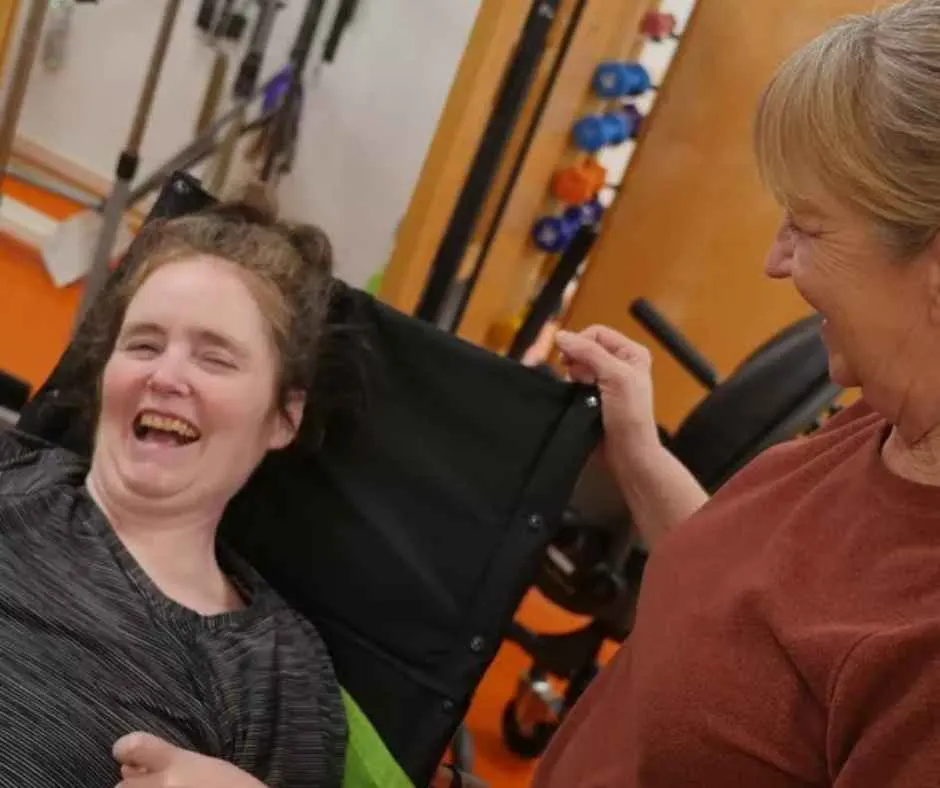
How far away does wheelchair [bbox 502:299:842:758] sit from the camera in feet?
5.02

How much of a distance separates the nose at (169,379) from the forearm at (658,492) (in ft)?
1.64

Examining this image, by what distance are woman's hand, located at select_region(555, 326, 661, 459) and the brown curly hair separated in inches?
12.4

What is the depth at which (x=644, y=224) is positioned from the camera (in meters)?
3.33

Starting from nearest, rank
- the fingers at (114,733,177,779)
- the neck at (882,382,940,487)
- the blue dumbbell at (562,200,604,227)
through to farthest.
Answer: the neck at (882,382,940,487)
the fingers at (114,733,177,779)
the blue dumbbell at (562,200,604,227)

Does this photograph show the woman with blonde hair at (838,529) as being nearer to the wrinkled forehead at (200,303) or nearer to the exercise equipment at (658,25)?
the wrinkled forehead at (200,303)

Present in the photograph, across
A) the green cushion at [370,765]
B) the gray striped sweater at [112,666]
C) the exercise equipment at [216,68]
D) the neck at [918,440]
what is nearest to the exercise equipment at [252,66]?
the exercise equipment at [216,68]

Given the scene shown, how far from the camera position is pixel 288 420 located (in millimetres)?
1406

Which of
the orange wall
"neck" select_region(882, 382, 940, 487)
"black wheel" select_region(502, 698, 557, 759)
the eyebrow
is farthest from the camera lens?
the orange wall

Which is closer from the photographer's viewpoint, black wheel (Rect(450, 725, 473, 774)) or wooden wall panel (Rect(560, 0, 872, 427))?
black wheel (Rect(450, 725, 473, 774))

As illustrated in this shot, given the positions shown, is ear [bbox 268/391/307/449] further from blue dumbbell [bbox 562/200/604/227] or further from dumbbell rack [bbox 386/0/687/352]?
blue dumbbell [bbox 562/200/604/227]

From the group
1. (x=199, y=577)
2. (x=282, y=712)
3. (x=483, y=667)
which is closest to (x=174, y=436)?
(x=199, y=577)

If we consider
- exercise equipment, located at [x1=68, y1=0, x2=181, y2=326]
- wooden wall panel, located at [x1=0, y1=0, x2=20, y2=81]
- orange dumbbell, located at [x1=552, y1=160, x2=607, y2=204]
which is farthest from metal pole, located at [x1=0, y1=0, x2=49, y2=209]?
orange dumbbell, located at [x1=552, y1=160, x2=607, y2=204]

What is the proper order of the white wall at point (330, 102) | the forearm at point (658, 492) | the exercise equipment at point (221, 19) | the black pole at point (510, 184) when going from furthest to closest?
the white wall at point (330, 102), the exercise equipment at point (221, 19), the black pole at point (510, 184), the forearm at point (658, 492)

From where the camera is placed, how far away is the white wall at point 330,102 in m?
3.49
